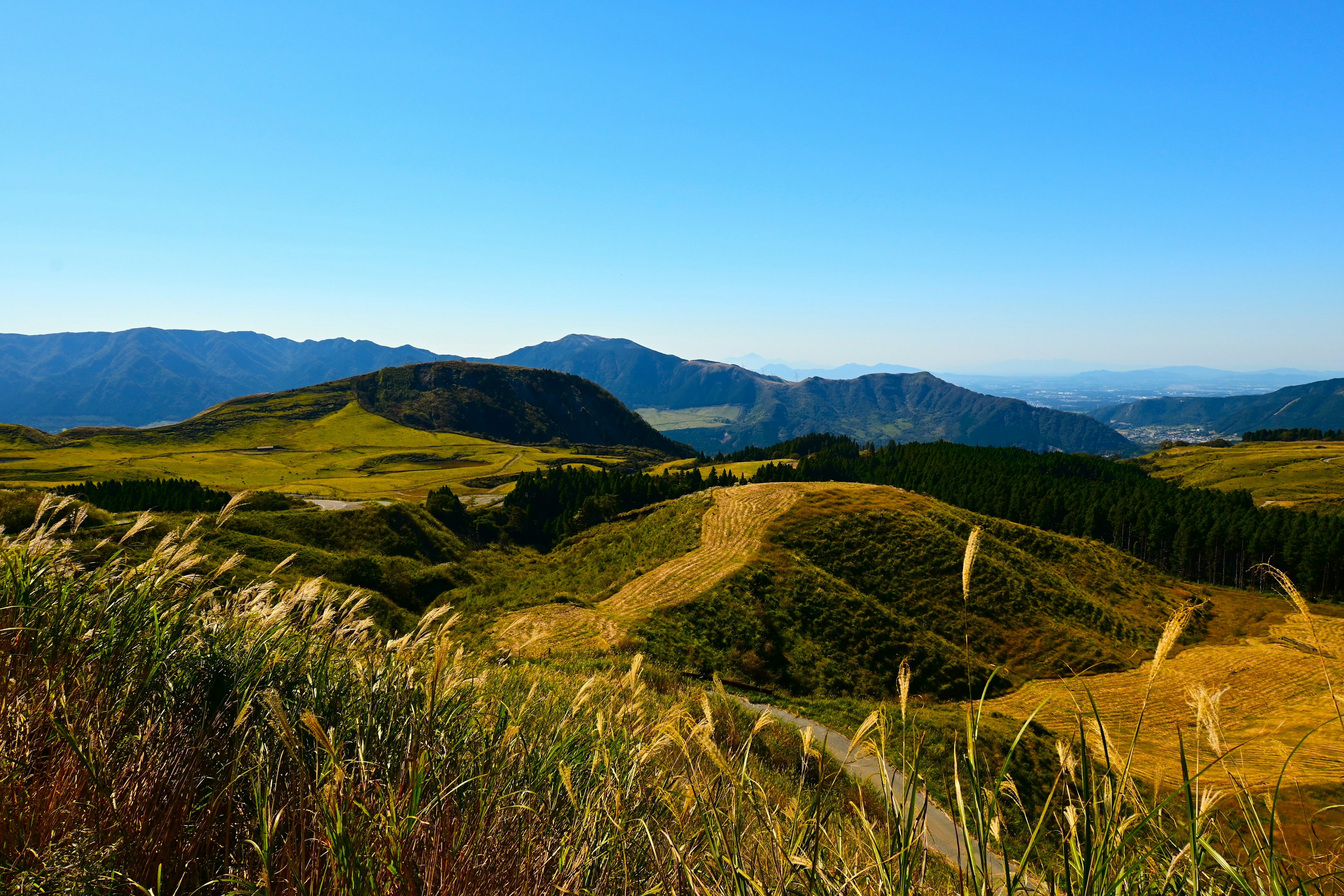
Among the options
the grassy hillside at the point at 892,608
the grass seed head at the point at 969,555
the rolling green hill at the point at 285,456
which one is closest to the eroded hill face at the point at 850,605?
the grassy hillside at the point at 892,608

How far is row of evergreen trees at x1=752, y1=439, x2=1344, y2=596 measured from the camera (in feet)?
267

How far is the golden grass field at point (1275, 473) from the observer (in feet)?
433

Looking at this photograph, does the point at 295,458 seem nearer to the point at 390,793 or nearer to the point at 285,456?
the point at 285,456

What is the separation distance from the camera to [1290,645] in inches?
140

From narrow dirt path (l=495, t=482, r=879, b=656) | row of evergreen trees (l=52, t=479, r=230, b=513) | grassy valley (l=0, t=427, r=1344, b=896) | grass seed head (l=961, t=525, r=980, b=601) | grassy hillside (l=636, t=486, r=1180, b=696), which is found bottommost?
grassy hillside (l=636, t=486, r=1180, b=696)

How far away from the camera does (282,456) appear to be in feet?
472

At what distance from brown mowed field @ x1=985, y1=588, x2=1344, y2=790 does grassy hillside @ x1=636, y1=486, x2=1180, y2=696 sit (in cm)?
305

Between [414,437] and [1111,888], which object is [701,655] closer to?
[1111,888]

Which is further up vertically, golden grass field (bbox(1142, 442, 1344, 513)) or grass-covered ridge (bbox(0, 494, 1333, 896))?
grass-covered ridge (bbox(0, 494, 1333, 896))

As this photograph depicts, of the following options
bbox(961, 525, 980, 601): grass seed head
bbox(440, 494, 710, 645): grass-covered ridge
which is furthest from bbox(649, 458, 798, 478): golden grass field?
bbox(961, 525, 980, 601): grass seed head

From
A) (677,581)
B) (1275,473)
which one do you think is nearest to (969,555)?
(677,581)

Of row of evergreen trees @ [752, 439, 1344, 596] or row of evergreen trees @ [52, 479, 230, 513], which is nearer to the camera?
row of evergreen trees @ [52, 479, 230, 513]

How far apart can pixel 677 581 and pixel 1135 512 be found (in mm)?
95546

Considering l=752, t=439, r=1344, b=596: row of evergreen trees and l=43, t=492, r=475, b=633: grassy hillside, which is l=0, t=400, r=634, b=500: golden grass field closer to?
l=43, t=492, r=475, b=633: grassy hillside
